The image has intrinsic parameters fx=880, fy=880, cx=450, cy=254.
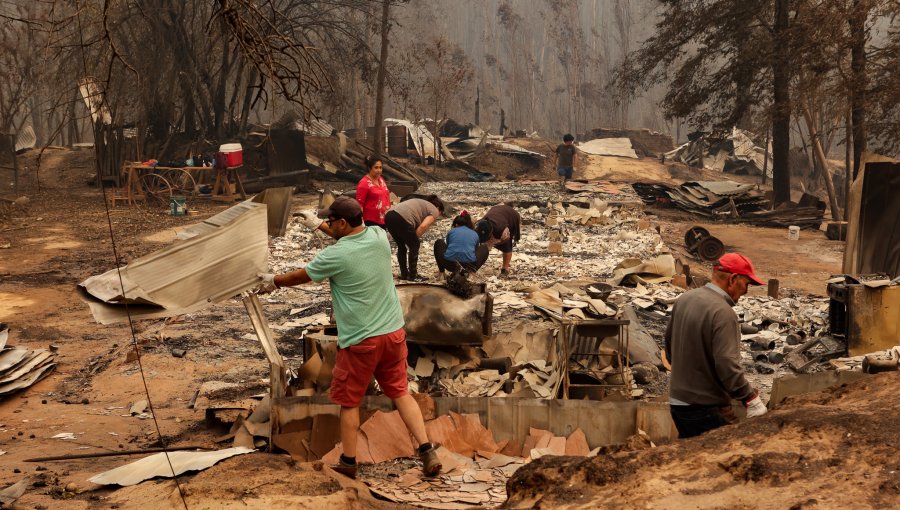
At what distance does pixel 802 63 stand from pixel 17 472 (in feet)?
62.6

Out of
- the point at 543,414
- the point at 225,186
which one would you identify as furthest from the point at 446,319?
the point at 225,186

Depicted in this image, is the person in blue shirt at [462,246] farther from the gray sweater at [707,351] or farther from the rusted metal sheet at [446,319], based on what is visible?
the gray sweater at [707,351]

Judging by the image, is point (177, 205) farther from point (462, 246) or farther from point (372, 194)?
point (462, 246)

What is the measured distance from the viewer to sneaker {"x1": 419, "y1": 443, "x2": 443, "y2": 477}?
16.9 feet

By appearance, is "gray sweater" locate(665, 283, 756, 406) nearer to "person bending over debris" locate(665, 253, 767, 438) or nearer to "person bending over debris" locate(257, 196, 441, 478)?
"person bending over debris" locate(665, 253, 767, 438)

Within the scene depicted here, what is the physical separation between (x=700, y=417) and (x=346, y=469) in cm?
202

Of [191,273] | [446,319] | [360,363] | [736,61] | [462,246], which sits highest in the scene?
[736,61]

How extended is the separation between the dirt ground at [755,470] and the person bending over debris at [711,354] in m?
0.13

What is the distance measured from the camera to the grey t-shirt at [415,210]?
10.7 m

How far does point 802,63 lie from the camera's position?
20.1 meters

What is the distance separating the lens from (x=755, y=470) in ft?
12.9

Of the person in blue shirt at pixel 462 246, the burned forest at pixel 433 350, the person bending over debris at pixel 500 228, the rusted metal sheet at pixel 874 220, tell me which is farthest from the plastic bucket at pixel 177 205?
the rusted metal sheet at pixel 874 220

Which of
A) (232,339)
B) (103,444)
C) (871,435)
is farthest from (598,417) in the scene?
(232,339)

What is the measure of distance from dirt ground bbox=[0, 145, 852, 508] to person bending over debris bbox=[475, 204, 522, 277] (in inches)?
105
